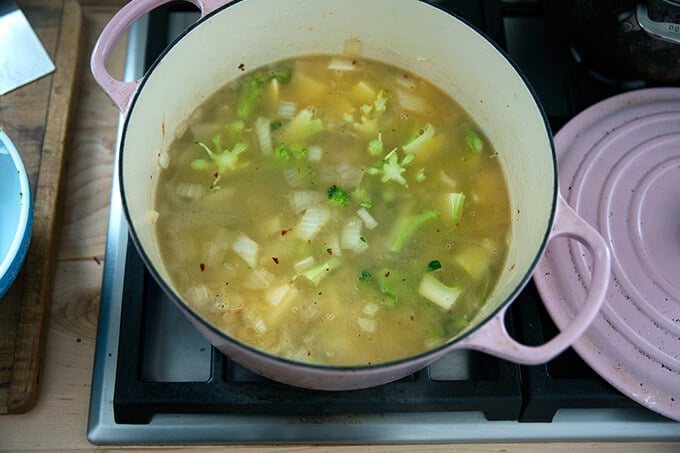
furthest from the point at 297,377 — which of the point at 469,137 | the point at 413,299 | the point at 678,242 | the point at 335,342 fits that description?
the point at 678,242

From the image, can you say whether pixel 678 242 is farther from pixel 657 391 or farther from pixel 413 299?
pixel 413 299

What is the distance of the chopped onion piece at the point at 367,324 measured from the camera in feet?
3.62

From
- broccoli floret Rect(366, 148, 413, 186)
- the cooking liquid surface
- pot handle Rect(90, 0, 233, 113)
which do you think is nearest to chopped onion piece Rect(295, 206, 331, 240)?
the cooking liquid surface

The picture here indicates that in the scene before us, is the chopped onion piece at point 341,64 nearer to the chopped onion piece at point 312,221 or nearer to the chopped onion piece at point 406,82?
the chopped onion piece at point 406,82

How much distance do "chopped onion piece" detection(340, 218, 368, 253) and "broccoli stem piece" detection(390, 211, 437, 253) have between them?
5 cm

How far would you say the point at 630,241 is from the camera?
4.01ft

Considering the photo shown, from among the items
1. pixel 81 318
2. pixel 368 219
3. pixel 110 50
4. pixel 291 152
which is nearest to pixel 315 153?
pixel 291 152

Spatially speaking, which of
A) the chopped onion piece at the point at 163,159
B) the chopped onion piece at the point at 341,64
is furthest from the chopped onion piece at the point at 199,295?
the chopped onion piece at the point at 341,64

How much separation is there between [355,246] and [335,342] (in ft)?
0.51

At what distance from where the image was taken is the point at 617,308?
118 centimetres

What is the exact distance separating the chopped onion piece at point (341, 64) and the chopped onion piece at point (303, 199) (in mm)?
249

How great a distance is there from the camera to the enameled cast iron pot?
3.03 feet

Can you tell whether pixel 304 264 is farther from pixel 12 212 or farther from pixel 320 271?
pixel 12 212

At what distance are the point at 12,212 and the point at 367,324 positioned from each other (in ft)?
1.99
